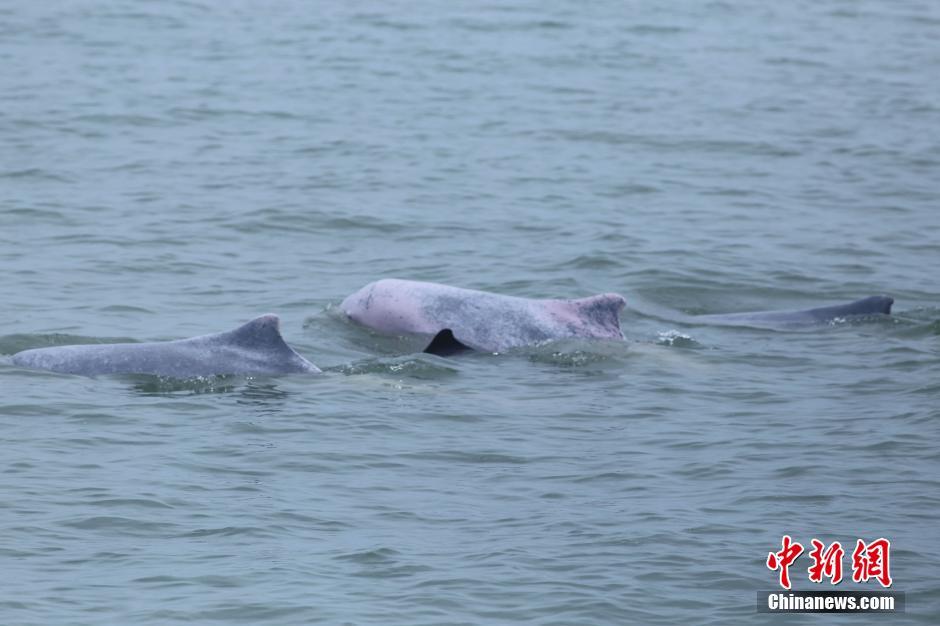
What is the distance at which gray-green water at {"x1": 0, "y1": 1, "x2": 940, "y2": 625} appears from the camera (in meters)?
10.0

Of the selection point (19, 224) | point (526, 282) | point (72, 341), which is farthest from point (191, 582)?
point (19, 224)

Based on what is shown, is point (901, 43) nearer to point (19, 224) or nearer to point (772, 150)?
point (772, 150)

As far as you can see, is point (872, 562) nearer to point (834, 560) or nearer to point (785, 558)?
point (834, 560)

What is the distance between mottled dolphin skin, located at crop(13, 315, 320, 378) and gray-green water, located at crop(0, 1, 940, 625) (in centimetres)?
20

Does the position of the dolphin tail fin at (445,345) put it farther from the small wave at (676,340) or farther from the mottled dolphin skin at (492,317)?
the small wave at (676,340)

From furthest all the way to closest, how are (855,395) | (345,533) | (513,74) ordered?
1. (513,74)
2. (855,395)
3. (345,533)

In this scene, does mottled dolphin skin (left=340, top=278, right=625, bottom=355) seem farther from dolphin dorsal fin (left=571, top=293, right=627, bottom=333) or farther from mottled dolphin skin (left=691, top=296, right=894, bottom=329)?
mottled dolphin skin (left=691, top=296, right=894, bottom=329)

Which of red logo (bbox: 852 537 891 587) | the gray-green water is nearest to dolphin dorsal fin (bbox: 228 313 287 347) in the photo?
the gray-green water

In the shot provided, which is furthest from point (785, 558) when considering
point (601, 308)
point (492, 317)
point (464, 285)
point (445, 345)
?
point (464, 285)

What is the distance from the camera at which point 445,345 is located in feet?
47.1

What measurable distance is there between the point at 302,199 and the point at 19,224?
3.56 m

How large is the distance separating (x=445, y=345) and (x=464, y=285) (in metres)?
3.02

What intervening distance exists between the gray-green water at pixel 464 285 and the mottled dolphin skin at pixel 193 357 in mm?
196

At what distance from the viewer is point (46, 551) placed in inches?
392
